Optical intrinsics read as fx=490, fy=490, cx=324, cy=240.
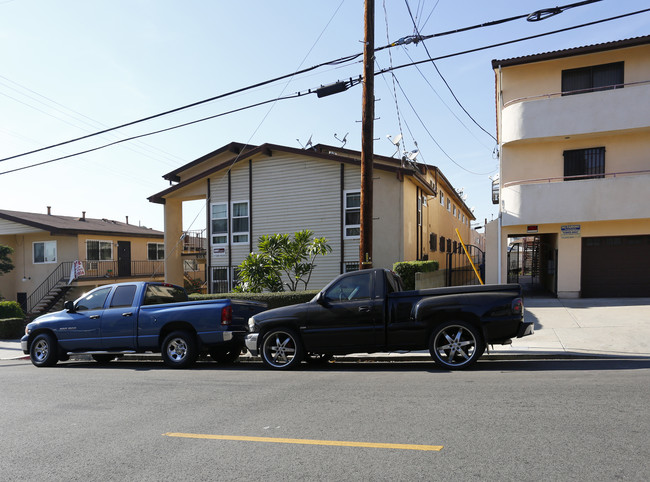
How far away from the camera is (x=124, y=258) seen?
29.6 metres

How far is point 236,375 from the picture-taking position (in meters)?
8.62

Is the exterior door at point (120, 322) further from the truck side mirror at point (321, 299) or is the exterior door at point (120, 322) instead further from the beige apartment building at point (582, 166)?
the beige apartment building at point (582, 166)

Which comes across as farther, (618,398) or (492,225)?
(492,225)

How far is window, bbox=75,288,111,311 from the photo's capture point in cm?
1088

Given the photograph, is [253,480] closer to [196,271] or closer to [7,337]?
[7,337]

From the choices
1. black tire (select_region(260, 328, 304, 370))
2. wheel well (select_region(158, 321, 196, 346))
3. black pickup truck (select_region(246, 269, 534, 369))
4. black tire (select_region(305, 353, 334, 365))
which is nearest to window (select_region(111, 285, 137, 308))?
wheel well (select_region(158, 321, 196, 346))

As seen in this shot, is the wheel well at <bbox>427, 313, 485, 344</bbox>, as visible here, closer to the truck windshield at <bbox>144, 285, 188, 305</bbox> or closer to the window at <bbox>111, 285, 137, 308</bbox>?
the truck windshield at <bbox>144, 285, 188, 305</bbox>

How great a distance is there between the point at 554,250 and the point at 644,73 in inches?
263

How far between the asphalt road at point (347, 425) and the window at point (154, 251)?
943 inches

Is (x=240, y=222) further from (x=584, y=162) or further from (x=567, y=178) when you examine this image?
(x=584, y=162)

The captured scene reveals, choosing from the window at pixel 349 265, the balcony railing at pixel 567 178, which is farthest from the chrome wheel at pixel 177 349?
the balcony railing at pixel 567 178

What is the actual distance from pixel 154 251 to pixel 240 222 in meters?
13.7

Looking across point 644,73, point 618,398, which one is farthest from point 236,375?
point 644,73

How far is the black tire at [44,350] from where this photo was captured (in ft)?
36.2
